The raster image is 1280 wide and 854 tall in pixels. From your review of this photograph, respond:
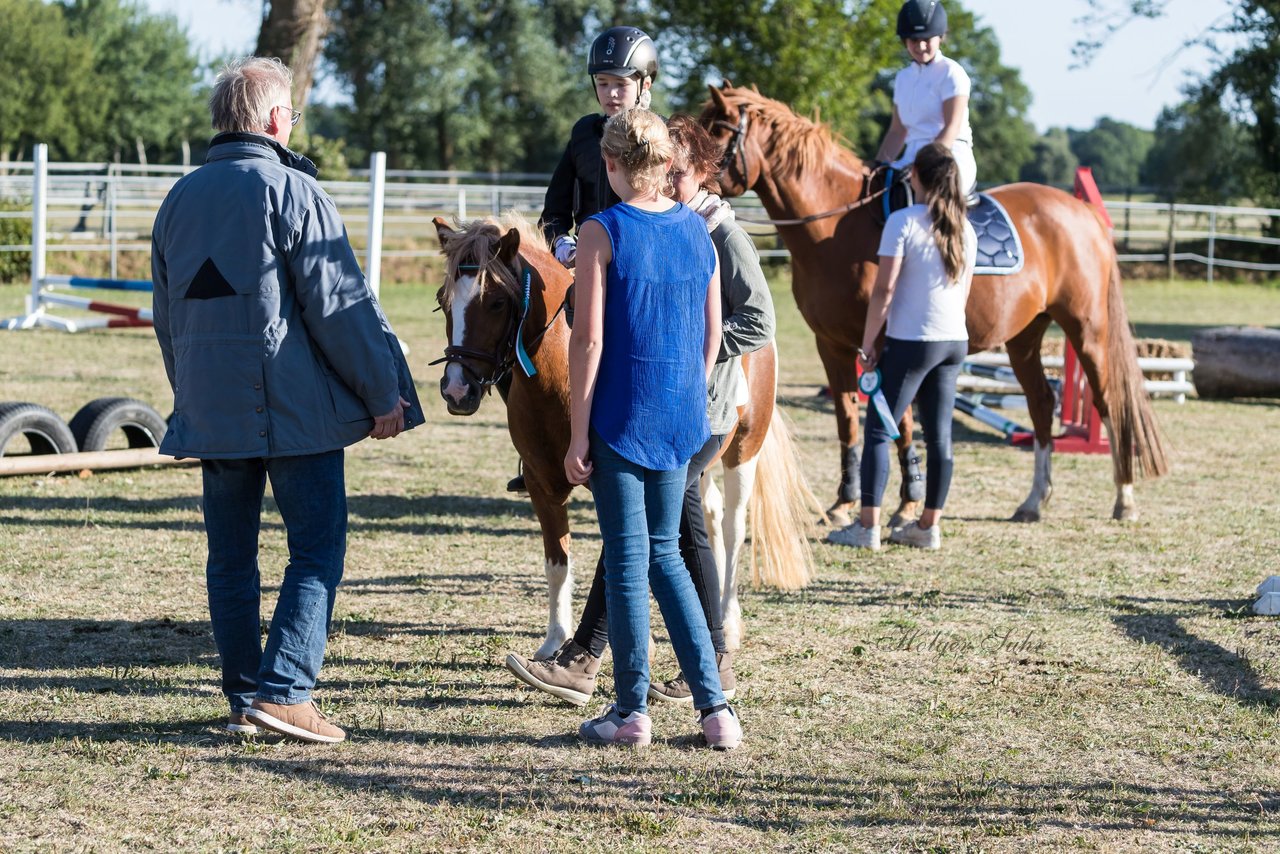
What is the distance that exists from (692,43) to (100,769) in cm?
3443

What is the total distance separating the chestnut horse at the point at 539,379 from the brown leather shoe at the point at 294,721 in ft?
3.22

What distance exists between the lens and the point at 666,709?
429cm

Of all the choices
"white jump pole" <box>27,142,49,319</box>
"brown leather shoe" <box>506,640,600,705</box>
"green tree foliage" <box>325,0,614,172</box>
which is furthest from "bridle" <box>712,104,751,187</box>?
Answer: "green tree foliage" <box>325,0,614,172</box>

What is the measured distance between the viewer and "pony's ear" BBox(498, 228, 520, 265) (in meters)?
3.90

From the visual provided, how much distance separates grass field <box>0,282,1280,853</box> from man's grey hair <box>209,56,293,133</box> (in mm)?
1814

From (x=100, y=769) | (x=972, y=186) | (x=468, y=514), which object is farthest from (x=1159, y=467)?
(x=100, y=769)

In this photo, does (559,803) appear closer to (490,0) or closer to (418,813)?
(418,813)

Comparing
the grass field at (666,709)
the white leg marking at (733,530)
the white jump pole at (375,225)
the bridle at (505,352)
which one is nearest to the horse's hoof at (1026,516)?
the grass field at (666,709)

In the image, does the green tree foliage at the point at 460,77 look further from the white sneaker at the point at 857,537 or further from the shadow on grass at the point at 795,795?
the shadow on grass at the point at 795,795

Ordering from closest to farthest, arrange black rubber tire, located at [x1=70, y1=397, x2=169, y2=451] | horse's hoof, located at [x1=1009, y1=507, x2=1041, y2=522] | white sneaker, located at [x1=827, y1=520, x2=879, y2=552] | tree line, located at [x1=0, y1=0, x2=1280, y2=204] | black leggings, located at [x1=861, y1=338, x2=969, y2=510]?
1. black leggings, located at [x1=861, y1=338, x2=969, y2=510]
2. white sneaker, located at [x1=827, y1=520, x2=879, y2=552]
3. horse's hoof, located at [x1=1009, y1=507, x2=1041, y2=522]
4. black rubber tire, located at [x1=70, y1=397, x2=169, y2=451]
5. tree line, located at [x1=0, y1=0, x2=1280, y2=204]

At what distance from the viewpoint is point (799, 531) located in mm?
6027

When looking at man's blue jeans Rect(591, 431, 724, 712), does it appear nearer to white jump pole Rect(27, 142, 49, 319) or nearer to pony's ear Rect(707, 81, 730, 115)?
pony's ear Rect(707, 81, 730, 115)

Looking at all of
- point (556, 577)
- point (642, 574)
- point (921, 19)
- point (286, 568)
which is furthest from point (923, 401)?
point (286, 568)

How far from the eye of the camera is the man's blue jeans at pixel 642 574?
3660 mm
